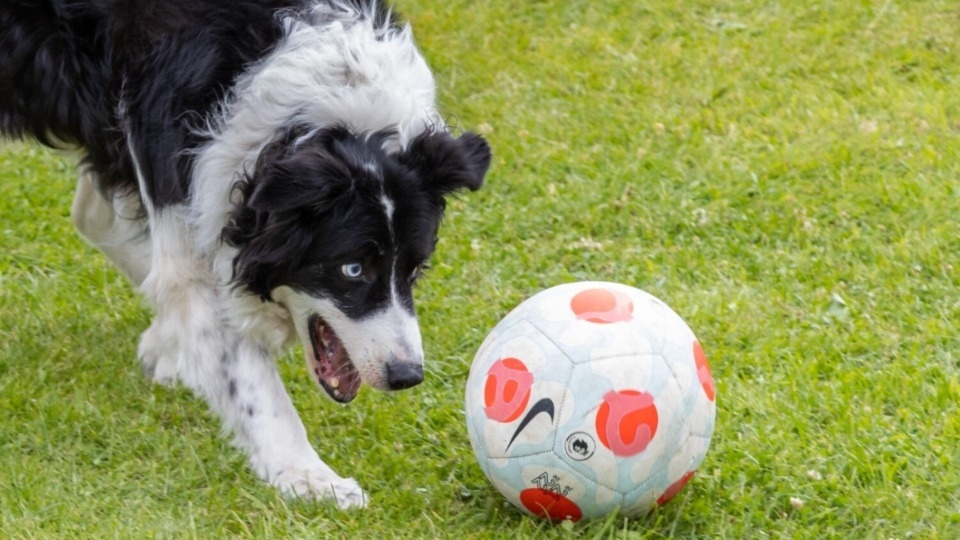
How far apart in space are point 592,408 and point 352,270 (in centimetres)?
95

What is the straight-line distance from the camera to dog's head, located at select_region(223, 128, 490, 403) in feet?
12.7

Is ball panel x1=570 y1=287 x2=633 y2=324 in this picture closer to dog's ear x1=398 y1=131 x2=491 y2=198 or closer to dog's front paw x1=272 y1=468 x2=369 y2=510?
dog's ear x1=398 y1=131 x2=491 y2=198

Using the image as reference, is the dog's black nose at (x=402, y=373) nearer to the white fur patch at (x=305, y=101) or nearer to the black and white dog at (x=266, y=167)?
the black and white dog at (x=266, y=167)

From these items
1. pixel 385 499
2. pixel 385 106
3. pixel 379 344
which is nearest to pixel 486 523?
pixel 385 499

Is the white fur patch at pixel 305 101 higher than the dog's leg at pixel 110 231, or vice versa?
the white fur patch at pixel 305 101

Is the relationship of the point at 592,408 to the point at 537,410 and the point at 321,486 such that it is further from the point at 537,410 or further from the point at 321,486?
the point at 321,486

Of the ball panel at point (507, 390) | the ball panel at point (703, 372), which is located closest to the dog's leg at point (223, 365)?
the ball panel at point (507, 390)

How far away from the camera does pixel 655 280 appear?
5.65 metres

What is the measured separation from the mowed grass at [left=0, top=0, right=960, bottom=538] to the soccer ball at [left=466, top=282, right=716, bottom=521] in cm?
18

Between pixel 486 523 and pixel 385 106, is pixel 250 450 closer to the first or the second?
pixel 486 523

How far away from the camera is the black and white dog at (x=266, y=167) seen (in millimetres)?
3984

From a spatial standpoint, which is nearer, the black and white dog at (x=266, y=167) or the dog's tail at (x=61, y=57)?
the black and white dog at (x=266, y=167)

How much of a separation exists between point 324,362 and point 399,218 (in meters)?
0.64

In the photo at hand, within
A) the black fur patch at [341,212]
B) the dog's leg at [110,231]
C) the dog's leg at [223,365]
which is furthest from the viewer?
the dog's leg at [110,231]
